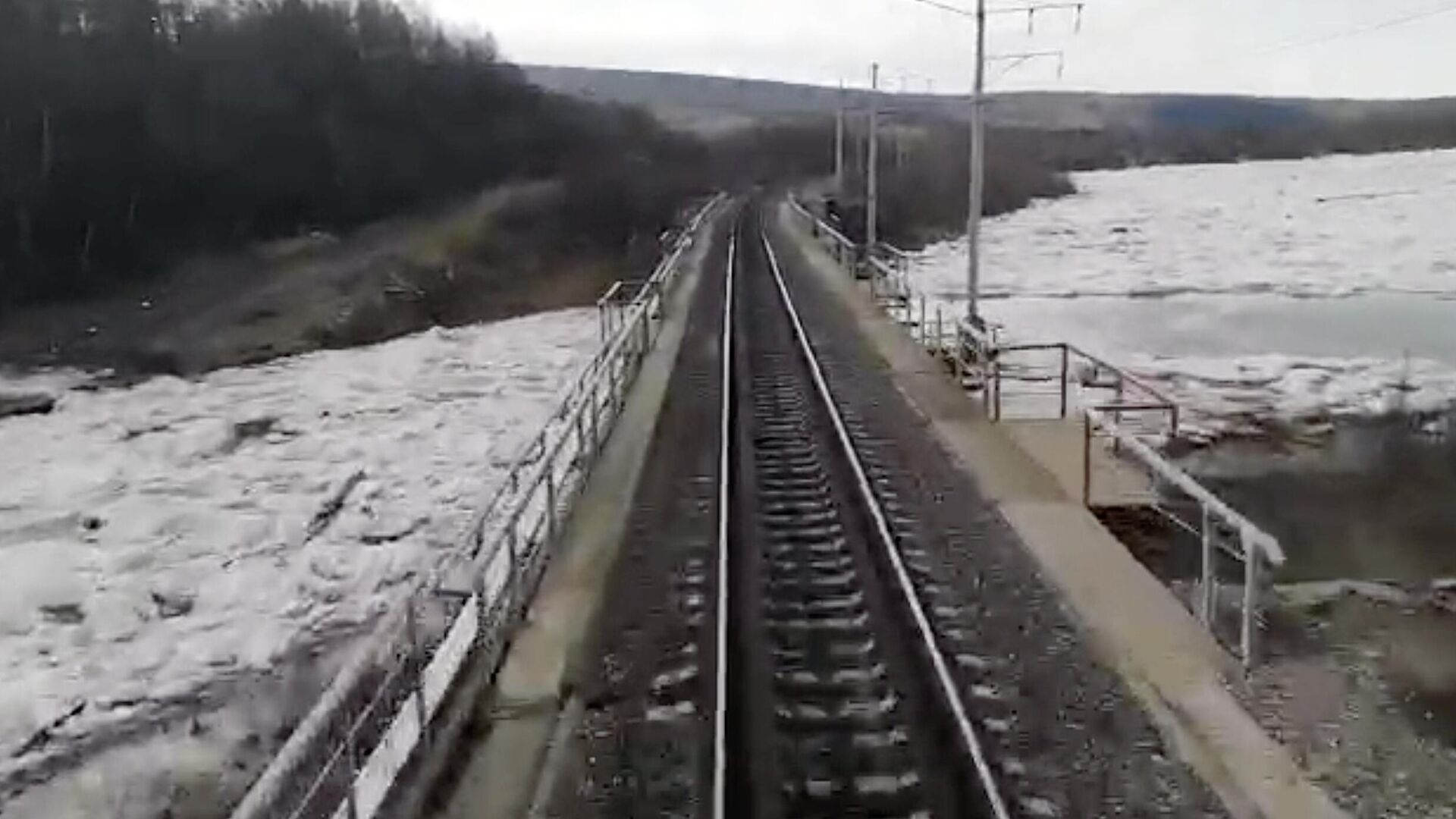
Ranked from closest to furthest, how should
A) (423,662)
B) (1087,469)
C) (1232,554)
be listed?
(423,662), (1232,554), (1087,469)

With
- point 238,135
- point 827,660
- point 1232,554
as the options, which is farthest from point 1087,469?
point 238,135

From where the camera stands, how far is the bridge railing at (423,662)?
21.5 feet

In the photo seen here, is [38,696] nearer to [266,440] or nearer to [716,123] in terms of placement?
[266,440]

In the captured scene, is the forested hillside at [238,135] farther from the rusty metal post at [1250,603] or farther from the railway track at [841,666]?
the rusty metal post at [1250,603]

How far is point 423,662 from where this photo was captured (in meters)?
9.41

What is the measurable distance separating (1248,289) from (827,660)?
43.1 m

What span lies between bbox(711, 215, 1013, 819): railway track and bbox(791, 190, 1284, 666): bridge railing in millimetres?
1889

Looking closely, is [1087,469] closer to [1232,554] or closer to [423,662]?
[1232,554]

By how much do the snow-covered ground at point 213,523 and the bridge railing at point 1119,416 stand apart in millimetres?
6983

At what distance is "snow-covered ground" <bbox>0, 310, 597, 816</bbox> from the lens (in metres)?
14.6

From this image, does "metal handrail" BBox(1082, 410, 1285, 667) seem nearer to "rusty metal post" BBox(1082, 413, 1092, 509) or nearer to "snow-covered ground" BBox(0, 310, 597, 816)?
"rusty metal post" BBox(1082, 413, 1092, 509)

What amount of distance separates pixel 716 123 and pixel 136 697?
17417cm

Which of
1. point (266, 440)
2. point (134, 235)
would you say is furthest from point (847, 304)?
point (134, 235)

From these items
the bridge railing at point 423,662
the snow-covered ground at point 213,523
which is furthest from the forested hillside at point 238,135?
the bridge railing at point 423,662
